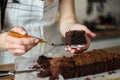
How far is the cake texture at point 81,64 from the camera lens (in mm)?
1041

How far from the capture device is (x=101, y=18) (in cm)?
237

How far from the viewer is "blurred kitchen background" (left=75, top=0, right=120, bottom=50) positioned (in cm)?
228

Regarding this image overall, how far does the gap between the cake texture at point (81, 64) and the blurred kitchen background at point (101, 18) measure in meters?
1.13

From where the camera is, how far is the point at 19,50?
102cm

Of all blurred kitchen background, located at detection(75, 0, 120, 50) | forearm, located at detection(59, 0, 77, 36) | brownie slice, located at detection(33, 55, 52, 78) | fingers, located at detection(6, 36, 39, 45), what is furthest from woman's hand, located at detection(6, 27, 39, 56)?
blurred kitchen background, located at detection(75, 0, 120, 50)

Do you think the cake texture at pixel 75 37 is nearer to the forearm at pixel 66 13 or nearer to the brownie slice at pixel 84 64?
the brownie slice at pixel 84 64

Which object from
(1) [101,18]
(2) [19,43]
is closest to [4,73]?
(2) [19,43]

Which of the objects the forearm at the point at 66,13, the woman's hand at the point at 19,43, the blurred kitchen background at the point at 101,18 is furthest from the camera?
the blurred kitchen background at the point at 101,18

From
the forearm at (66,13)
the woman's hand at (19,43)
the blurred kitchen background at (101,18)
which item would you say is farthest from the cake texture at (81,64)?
the blurred kitchen background at (101,18)

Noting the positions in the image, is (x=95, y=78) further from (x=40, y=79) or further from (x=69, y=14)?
(x=69, y=14)

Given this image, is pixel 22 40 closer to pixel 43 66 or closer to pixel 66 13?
pixel 43 66

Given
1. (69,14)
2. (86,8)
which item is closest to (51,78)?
(69,14)

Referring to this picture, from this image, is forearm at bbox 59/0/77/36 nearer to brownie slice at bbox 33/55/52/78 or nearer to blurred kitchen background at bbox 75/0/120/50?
brownie slice at bbox 33/55/52/78

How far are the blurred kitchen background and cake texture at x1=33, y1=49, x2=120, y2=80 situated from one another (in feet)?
3.71
